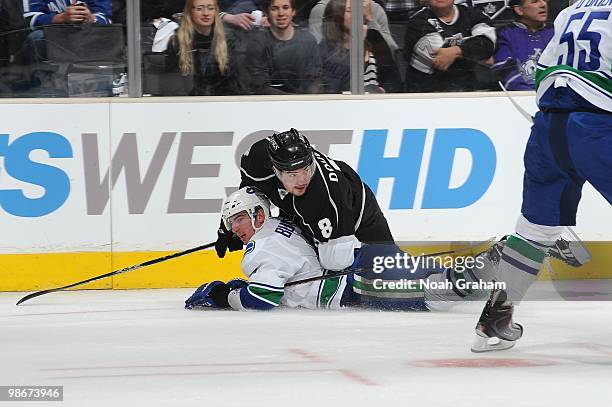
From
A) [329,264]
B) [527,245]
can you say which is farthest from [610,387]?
[329,264]

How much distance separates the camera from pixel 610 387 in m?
3.30

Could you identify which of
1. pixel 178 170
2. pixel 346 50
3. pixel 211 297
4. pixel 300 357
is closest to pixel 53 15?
pixel 178 170

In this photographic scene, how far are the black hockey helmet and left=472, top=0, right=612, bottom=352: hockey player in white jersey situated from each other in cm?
138

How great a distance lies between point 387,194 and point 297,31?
1.00 m

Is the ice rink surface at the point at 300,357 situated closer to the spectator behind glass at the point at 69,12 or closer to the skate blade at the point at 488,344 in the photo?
the skate blade at the point at 488,344

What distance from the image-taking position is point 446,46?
21.8 feet

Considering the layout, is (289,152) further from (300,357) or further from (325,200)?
(300,357)

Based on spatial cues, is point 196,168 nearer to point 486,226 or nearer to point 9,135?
point 9,135

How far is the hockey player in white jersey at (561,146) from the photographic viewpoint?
360 cm

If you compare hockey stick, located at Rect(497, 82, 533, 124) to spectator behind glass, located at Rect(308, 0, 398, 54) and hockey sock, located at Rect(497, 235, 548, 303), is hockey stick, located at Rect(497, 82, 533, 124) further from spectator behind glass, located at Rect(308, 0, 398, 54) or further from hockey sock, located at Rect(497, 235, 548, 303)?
hockey sock, located at Rect(497, 235, 548, 303)

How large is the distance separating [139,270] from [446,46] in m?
2.01

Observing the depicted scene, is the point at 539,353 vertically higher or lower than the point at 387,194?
higher

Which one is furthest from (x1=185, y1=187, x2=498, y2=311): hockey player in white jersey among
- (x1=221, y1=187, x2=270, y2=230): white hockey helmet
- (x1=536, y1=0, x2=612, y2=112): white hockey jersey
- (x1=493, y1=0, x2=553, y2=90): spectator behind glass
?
(x1=536, y1=0, x2=612, y2=112): white hockey jersey

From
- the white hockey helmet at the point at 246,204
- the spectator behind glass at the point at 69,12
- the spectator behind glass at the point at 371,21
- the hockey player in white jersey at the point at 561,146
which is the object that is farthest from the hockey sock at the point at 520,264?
the spectator behind glass at the point at 69,12
